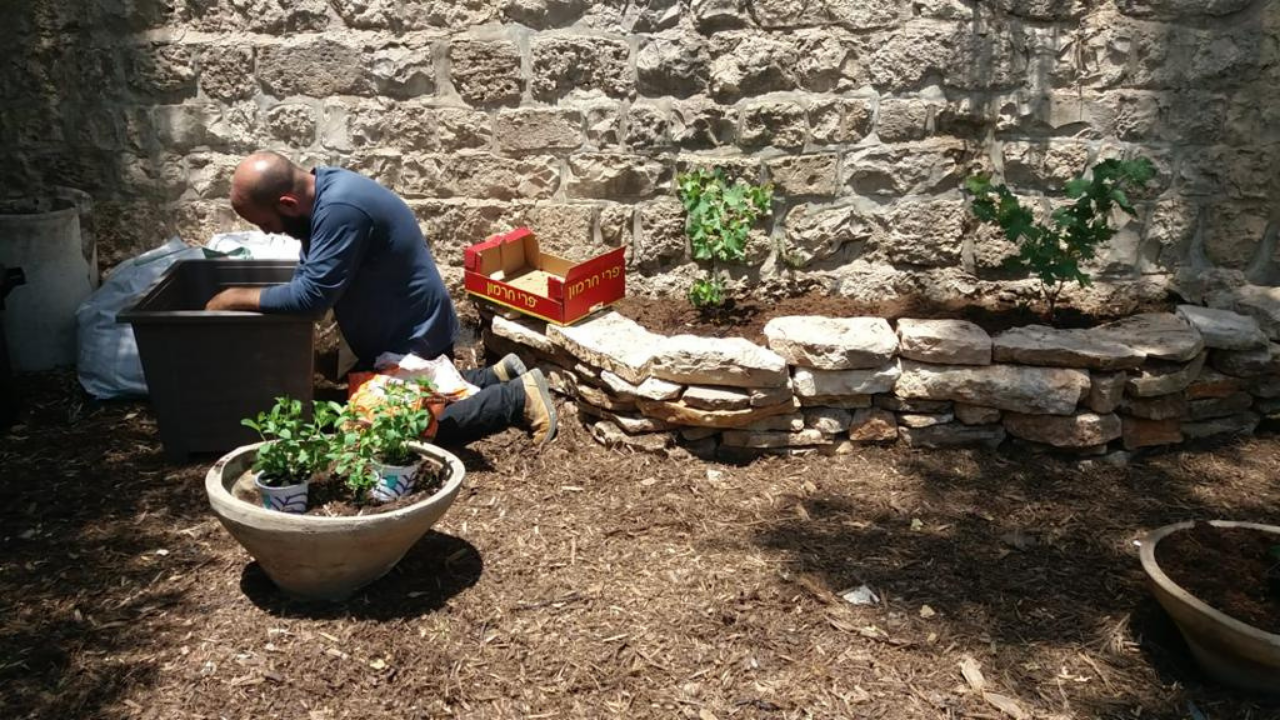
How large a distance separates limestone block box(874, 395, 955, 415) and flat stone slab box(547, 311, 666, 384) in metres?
1.00

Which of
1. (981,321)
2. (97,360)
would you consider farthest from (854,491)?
(97,360)

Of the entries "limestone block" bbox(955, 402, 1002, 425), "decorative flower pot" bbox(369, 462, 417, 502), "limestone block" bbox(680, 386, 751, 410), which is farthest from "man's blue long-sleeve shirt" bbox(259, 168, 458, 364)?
"limestone block" bbox(955, 402, 1002, 425)

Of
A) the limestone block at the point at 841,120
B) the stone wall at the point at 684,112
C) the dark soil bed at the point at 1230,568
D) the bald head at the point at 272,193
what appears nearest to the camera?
the dark soil bed at the point at 1230,568

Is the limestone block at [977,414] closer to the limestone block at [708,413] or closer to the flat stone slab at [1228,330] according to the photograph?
the limestone block at [708,413]

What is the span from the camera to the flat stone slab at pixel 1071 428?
170 inches

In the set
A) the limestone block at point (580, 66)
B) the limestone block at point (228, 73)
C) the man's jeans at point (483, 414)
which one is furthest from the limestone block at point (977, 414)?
the limestone block at point (228, 73)

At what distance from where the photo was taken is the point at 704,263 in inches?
204

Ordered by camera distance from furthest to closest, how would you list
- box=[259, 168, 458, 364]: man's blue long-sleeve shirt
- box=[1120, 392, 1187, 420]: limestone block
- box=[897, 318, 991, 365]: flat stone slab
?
box=[1120, 392, 1187, 420]: limestone block < box=[897, 318, 991, 365]: flat stone slab < box=[259, 168, 458, 364]: man's blue long-sleeve shirt

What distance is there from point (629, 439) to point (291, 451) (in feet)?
5.06

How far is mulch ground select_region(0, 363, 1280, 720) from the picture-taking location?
3035 mm

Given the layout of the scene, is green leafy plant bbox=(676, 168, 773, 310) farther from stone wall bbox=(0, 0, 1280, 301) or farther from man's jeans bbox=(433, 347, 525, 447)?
man's jeans bbox=(433, 347, 525, 447)

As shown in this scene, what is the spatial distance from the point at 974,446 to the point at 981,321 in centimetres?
64

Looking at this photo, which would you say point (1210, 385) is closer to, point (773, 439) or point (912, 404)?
point (912, 404)

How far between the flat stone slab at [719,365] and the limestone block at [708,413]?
11cm
